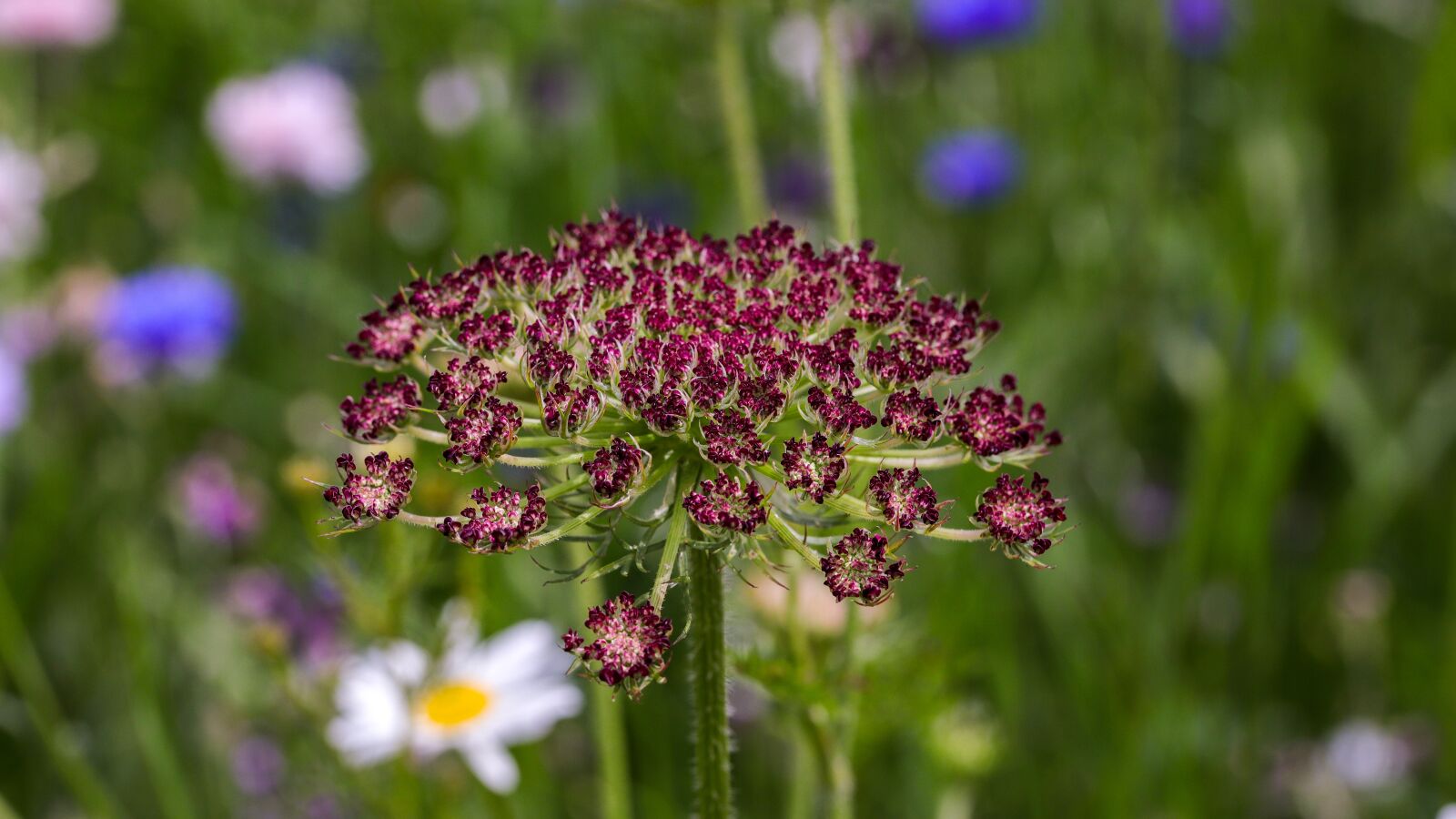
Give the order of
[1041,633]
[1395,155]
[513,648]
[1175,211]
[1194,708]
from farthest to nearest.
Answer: [1395,155]
[1175,211]
[1041,633]
[1194,708]
[513,648]

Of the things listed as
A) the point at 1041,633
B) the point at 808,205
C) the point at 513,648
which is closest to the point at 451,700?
the point at 513,648

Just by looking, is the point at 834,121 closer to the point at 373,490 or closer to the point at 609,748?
the point at 609,748

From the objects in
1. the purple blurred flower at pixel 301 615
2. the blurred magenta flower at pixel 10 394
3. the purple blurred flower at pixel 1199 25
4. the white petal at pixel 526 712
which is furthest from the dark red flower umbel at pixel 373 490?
the purple blurred flower at pixel 1199 25

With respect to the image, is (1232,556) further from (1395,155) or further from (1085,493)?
(1395,155)

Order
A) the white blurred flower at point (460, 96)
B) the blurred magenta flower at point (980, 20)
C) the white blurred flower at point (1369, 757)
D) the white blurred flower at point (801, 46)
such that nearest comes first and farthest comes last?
1. the white blurred flower at point (1369, 757)
2. the white blurred flower at point (460, 96)
3. the blurred magenta flower at point (980, 20)
4. the white blurred flower at point (801, 46)

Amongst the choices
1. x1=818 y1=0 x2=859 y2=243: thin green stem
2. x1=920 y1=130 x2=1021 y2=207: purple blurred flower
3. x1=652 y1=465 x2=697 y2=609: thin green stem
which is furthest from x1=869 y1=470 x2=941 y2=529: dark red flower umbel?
x1=920 y1=130 x2=1021 y2=207: purple blurred flower

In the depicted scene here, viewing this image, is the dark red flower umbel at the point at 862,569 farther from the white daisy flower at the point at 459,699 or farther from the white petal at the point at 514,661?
the white petal at the point at 514,661
